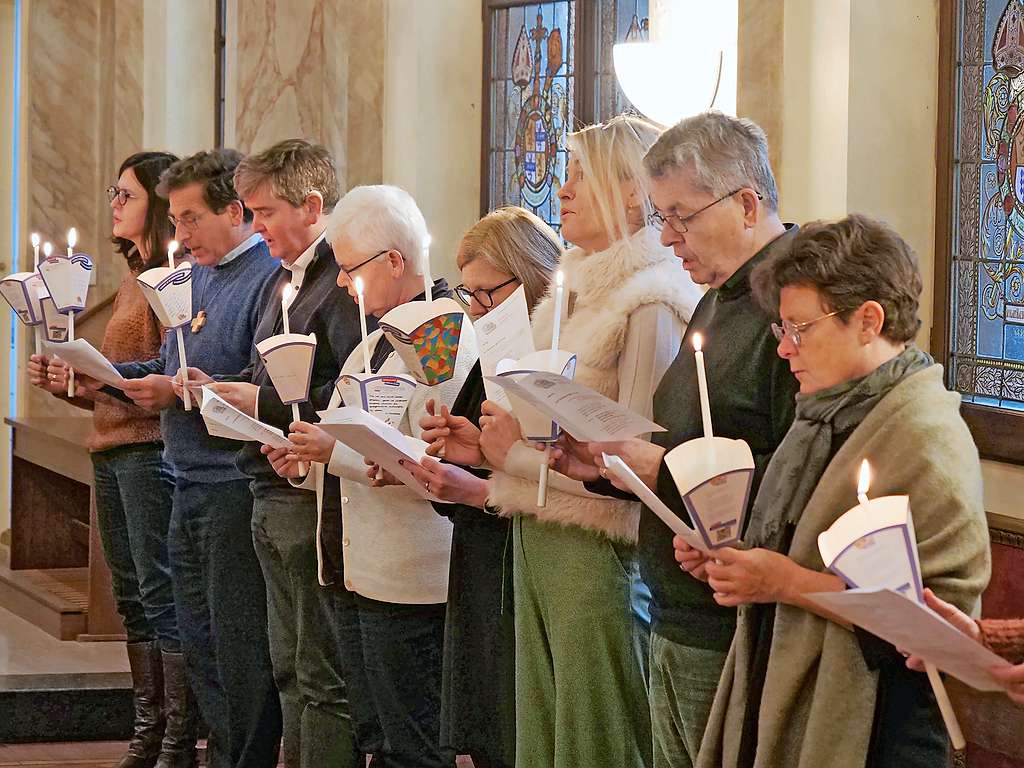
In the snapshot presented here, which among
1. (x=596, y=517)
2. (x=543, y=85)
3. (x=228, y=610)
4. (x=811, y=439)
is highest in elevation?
(x=543, y=85)

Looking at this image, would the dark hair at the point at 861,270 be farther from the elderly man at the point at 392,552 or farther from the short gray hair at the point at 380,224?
the short gray hair at the point at 380,224

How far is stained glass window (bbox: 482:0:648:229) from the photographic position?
5.54m

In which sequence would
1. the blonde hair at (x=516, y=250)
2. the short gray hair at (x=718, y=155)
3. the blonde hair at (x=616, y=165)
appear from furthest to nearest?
the blonde hair at (x=516, y=250) → the blonde hair at (x=616, y=165) → the short gray hair at (x=718, y=155)

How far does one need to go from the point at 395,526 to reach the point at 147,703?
1.77 m

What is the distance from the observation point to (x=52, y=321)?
4406 mm

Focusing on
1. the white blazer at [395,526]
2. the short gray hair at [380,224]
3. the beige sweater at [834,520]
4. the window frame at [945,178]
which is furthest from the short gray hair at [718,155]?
the window frame at [945,178]

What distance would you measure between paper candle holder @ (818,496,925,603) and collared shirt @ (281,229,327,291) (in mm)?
2101

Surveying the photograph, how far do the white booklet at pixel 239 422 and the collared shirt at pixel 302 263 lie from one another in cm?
44

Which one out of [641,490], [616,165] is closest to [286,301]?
[616,165]

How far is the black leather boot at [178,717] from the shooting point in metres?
4.61

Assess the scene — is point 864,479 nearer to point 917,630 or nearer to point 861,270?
point 917,630

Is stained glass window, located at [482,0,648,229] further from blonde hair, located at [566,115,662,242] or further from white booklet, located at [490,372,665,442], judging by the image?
white booklet, located at [490,372,665,442]

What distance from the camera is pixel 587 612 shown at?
2.82 metres

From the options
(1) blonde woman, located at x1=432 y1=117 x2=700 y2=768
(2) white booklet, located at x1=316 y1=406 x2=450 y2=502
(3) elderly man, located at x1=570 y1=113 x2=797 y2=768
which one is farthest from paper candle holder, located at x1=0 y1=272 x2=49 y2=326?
(3) elderly man, located at x1=570 y1=113 x2=797 y2=768
